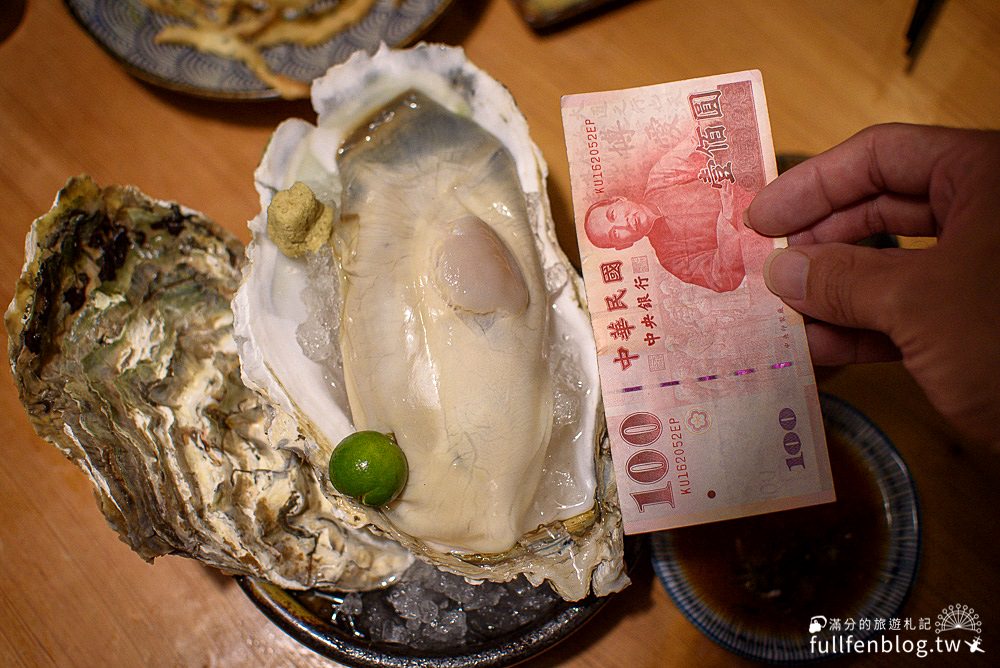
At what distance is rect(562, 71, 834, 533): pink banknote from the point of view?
82 centimetres

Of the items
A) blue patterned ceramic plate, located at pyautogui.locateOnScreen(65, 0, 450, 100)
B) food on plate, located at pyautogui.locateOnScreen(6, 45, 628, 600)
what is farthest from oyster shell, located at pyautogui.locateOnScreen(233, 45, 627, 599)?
blue patterned ceramic plate, located at pyautogui.locateOnScreen(65, 0, 450, 100)

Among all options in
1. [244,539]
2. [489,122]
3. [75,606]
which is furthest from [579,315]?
[75,606]

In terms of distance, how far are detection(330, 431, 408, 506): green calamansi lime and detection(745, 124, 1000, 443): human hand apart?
52 centimetres

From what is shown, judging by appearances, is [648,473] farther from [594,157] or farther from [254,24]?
[254,24]

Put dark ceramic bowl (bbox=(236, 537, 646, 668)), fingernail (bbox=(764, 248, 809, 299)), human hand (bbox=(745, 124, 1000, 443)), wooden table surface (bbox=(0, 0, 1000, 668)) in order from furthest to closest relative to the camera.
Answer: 1. wooden table surface (bbox=(0, 0, 1000, 668))
2. dark ceramic bowl (bbox=(236, 537, 646, 668))
3. fingernail (bbox=(764, 248, 809, 299))
4. human hand (bbox=(745, 124, 1000, 443))

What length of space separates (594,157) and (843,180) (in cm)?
31

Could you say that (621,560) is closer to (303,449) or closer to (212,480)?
(303,449)

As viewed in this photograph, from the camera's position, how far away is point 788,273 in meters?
0.79

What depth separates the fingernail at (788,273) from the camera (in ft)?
2.55

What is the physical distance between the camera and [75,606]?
1.07 metres

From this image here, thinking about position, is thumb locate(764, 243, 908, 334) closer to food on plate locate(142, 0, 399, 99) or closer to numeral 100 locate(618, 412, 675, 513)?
numeral 100 locate(618, 412, 675, 513)

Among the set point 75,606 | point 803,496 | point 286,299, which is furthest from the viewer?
point 75,606

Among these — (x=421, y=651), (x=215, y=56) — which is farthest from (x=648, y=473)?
(x=215, y=56)

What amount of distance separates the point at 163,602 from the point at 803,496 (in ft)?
3.22
